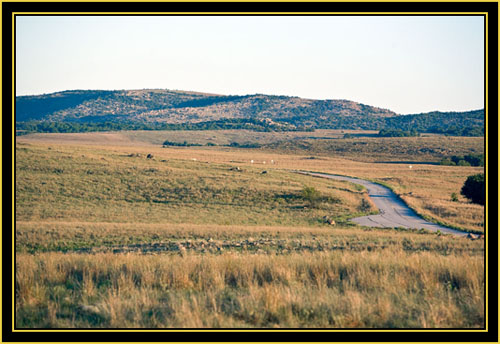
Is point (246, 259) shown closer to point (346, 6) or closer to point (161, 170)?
point (346, 6)

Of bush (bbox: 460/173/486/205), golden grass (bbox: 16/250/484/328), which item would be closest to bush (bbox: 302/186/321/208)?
bush (bbox: 460/173/486/205)

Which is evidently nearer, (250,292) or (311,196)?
(250,292)

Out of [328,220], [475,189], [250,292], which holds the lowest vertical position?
[328,220]

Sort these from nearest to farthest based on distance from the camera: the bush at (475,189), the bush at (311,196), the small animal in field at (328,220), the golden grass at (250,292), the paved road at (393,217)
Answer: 1. the golden grass at (250,292)
2. the paved road at (393,217)
3. the small animal in field at (328,220)
4. the bush at (475,189)
5. the bush at (311,196)

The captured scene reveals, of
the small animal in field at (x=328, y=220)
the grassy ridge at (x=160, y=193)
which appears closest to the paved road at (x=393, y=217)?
the small animal in field at (x=328, y=220)

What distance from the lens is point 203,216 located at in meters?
36.8

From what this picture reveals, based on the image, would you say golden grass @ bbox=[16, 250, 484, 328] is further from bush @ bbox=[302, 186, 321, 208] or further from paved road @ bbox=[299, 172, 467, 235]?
bush @ bbox=[302, 186, 321, 208]

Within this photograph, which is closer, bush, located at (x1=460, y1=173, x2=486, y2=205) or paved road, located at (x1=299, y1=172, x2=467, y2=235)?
paved road, located at (x1=299, y1=172, x2=467, y2=235)

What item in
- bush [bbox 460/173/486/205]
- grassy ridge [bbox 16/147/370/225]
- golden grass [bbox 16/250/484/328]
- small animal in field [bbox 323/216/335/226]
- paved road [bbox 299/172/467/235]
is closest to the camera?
golden grass [bbox 16/250/484/328]

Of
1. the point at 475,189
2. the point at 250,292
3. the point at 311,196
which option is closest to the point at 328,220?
the point at 311,196

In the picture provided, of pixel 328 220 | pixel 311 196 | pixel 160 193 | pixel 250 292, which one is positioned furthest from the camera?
pixel 160 193

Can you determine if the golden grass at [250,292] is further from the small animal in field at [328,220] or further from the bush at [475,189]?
the bush at [475,189]

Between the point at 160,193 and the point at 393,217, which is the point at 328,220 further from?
the point at 160,193

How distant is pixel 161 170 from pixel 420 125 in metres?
144
